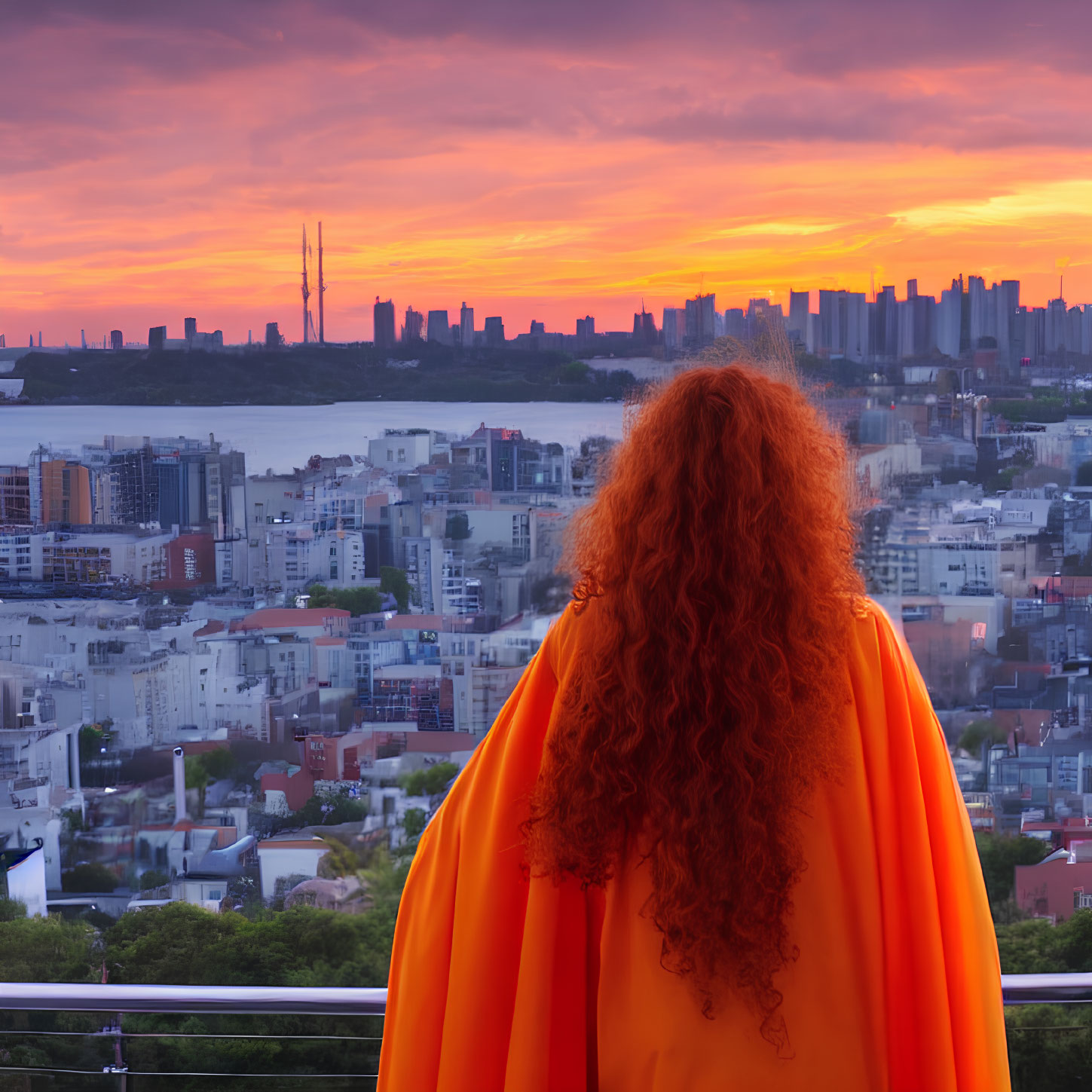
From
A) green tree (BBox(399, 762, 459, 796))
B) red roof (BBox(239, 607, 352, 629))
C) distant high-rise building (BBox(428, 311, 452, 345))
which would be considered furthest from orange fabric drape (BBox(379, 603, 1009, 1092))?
red roof (BBox(239, 607, 352, 629))

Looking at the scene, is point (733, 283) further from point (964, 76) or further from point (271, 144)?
point (271, 144)

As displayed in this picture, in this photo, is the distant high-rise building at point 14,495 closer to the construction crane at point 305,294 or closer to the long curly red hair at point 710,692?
the construction crane at point 305,294

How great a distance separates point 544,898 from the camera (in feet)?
2.98

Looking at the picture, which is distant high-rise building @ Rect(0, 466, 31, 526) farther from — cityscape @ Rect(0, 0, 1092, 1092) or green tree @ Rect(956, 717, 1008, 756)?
green tree @ Rect(956, 717, 1008, 756)

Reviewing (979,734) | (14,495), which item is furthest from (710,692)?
(14,495)

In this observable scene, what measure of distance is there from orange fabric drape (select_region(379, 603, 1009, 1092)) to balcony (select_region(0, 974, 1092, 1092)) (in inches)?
28.5

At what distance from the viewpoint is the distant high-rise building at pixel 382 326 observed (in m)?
5.18

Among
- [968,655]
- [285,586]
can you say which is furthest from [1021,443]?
[285,586]

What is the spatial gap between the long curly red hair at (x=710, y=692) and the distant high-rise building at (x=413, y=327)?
14.6 ft

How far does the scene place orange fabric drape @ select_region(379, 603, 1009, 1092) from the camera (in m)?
0.84

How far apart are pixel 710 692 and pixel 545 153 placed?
3.74m

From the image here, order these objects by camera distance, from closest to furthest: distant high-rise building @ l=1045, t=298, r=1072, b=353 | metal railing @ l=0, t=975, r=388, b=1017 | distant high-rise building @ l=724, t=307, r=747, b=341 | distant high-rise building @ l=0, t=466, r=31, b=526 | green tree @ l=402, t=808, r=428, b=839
A: metal railing @ l=0, t=975, r=388, b=1017 < distant high-rise building @ l=724, t=307, r=747, b=341 < distant high-rise building @ l=1045, t=298, r=1072, b=353 < distant high-rise building @ l=0, t=466, r=31, b=526 < green tree @ l=402, t=808, r=428, b=839

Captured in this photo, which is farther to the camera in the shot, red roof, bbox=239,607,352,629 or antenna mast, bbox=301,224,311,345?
red roof, bbox=239,607,352,629

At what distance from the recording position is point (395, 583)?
6.81 meters
